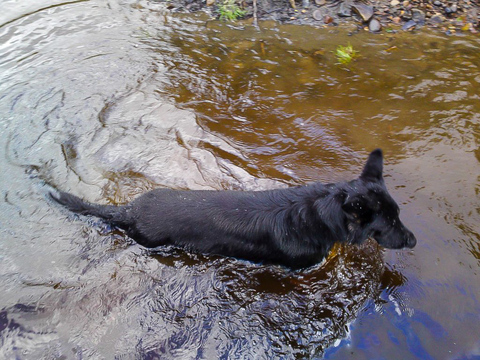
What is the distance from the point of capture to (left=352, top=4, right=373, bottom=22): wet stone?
7.62 metres

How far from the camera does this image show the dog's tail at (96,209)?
3717 millimetres

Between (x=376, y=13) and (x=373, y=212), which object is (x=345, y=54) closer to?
(x=376, y=13)

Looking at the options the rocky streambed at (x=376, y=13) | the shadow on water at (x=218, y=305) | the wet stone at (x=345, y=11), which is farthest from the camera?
the wet stone at (x=345, y=11)

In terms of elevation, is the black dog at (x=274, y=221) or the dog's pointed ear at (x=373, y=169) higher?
the dog's pointed ear at (x=373, y=169)

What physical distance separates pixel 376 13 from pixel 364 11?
0.93ft

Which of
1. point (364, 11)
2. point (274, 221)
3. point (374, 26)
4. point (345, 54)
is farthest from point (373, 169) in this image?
point (364, 11)

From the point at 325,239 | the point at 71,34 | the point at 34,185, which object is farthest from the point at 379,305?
the point at 71,34

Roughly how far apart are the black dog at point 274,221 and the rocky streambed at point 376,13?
5.51 m

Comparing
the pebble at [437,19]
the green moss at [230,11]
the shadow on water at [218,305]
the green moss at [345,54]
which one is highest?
the green moss at [230,11]

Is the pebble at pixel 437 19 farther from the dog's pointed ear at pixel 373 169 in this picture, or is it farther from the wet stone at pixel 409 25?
the dog's pointed ear at pixel 373 169

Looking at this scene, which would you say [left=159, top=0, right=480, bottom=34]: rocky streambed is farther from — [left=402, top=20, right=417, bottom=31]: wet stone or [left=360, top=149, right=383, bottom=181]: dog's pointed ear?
[left=360, top=149, right=383, bottom=181]: dog's pointed ear

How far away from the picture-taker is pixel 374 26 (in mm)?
7500

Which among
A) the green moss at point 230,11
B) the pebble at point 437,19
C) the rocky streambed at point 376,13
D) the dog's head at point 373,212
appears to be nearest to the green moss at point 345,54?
the rocky streambed at point 376,13

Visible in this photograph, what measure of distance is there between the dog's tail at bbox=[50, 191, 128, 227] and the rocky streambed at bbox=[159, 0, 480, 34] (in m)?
6.13
